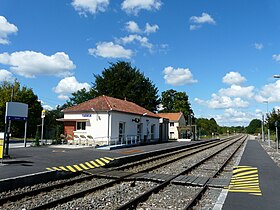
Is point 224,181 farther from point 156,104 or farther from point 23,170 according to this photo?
point 156,104

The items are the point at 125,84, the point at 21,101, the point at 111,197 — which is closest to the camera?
the point at 111,197

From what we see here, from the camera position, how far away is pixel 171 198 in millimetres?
8273

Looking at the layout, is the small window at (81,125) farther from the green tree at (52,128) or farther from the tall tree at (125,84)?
the tall tree at (125,84)

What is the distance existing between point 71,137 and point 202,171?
1695cm

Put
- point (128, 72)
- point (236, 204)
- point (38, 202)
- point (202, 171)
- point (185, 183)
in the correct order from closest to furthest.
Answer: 1. point (236, 204)
2. point (38, 202)
3. point (185, 183)
4. point (202, 171)
5. point (128, 72)

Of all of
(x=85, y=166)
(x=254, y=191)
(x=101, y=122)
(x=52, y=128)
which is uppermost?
(x=101, y=122)

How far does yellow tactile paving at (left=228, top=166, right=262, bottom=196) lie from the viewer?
29.0 ft

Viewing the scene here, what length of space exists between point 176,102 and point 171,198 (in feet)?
236

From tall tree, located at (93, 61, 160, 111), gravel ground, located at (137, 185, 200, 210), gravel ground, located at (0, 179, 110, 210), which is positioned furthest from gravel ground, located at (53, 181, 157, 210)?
tall tree, located at (93, 61, 160, 111)

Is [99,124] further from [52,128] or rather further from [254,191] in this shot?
[52,128]

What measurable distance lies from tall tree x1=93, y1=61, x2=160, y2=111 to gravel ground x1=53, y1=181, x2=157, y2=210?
42.4 metres

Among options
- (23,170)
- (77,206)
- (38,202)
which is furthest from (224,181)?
(23,170)

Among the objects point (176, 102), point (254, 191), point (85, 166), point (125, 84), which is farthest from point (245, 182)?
point (176, 102)

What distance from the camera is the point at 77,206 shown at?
718 cm
